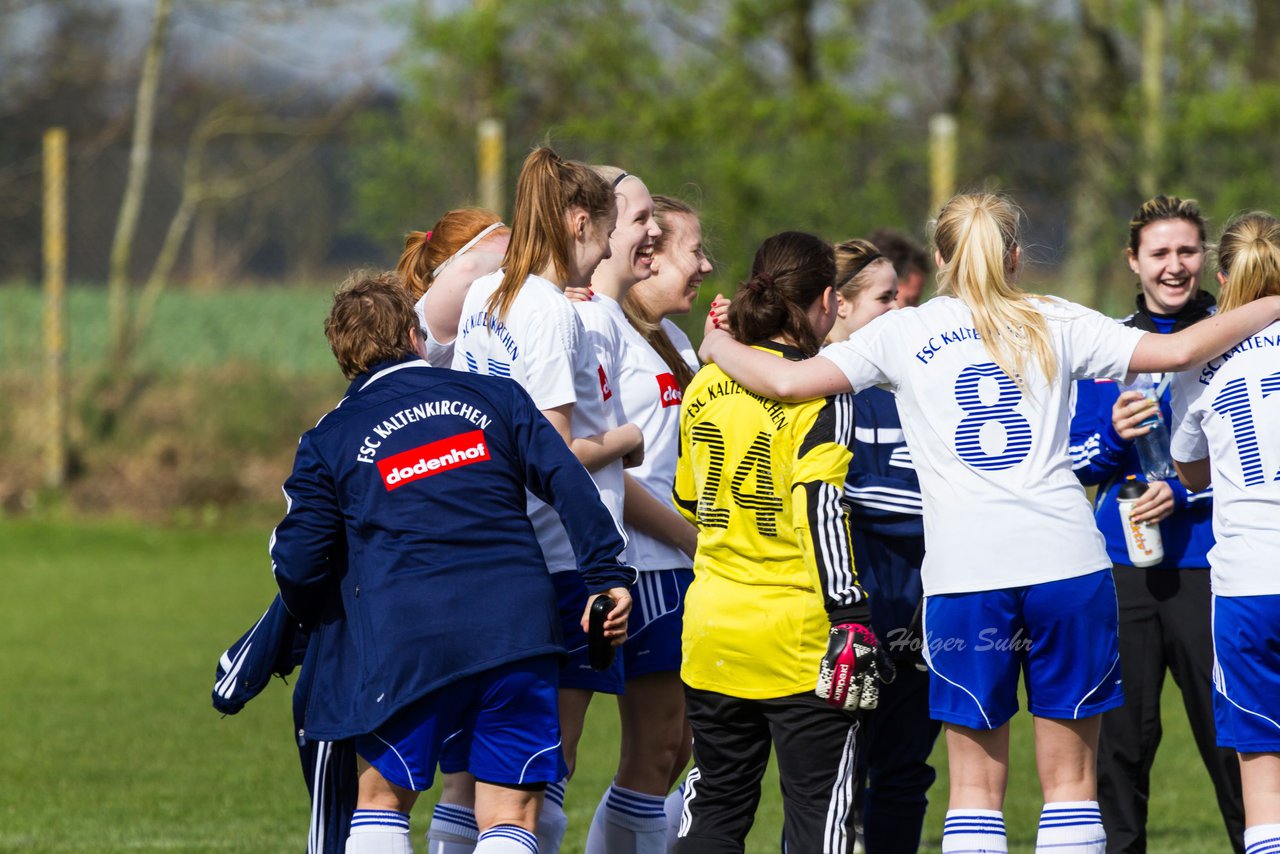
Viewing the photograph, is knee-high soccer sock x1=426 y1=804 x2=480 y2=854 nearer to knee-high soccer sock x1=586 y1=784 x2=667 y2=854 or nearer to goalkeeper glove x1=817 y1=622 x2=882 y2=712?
knee-high soccer sock x1=586 y1=784 x2=667 y2=854

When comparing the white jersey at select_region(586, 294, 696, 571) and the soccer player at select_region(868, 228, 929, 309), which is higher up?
the soccer player at select_region(868, 228, 929, 309)

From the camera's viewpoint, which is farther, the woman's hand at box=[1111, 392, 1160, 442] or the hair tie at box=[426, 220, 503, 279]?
the hair tie at box=[426, 220, 503, 279]

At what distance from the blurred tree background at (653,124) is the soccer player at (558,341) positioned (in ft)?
23.1

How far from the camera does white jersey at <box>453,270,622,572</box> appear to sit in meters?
4.12

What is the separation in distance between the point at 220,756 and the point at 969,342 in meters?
4.39

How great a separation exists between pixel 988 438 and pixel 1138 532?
104 centimetres

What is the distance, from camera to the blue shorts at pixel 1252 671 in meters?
4.01

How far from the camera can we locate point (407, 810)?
3945 millimetres

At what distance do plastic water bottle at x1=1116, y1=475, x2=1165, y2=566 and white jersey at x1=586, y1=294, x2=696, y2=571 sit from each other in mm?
1293

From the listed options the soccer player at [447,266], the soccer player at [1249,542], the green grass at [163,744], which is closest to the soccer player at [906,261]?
the soccer player at [447,266]

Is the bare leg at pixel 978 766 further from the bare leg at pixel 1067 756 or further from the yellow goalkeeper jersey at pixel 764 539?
the yellow goalkeeper jersey at pixel 764 539

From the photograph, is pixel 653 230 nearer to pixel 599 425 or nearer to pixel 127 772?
pixel 599 425

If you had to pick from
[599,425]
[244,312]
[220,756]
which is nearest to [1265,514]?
[599,425]

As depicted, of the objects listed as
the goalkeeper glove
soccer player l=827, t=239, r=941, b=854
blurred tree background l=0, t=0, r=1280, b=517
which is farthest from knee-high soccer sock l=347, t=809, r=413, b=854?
blurred tree background l=0, t=0, r=1280, b=517
